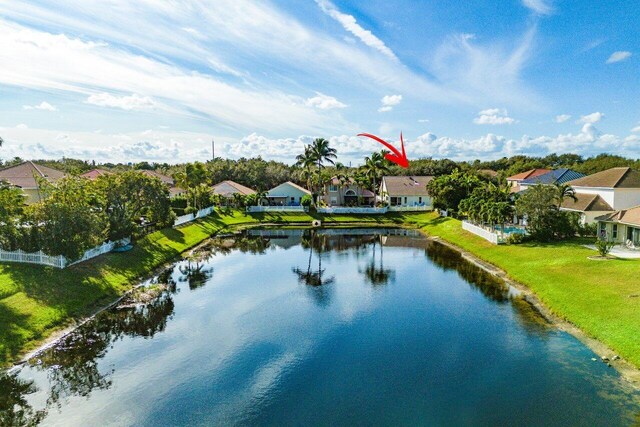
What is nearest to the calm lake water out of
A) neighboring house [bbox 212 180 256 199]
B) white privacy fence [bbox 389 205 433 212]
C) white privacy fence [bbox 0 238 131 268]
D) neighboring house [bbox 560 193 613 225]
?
white privacy fence [bbox 0 238 131 268]

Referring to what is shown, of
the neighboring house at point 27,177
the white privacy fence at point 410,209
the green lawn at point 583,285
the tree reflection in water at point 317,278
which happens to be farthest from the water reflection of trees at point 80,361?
the white privacy fence at point 410,209

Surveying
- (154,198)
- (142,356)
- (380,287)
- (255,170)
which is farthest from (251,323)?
(255,170)

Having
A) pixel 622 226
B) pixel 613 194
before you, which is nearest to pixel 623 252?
pixel 622 226

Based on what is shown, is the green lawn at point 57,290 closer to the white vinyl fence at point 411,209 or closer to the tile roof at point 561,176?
the white vinyl fence at point 411,209

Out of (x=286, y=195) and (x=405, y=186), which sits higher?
(x=405, y=186)

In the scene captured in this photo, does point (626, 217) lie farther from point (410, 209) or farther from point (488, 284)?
point (410, 209)

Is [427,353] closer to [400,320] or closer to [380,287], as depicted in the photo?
[400,320]
